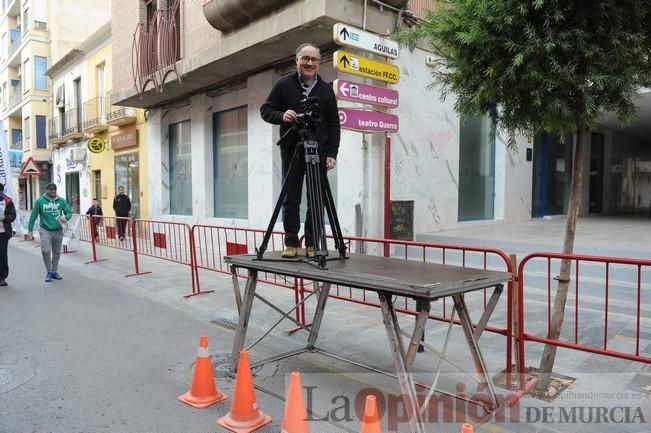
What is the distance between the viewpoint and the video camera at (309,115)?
4.05 metres

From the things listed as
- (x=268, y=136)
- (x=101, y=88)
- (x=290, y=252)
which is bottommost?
(x=290, y=252)

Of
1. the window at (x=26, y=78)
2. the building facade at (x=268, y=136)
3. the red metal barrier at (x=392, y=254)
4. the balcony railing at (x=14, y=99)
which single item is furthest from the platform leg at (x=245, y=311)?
the balcony railing at (x=14, y=99)

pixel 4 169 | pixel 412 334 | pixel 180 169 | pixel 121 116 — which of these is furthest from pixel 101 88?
pixel 412 334

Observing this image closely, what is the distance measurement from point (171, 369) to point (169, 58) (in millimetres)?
10681

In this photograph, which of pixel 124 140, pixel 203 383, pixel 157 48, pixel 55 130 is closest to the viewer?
pixel 203 383

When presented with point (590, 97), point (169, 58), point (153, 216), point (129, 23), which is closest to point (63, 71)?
point (129, 23)

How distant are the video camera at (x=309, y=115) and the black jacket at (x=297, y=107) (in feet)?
0.55

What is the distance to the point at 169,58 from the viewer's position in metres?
13.1

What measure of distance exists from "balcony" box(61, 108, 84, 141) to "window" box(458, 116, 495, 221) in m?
17.5

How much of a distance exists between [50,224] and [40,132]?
2466 centimetres

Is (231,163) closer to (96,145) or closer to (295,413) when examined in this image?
(96,145)

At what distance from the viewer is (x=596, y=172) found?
1962cm

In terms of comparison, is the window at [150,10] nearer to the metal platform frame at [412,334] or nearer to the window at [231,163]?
the window at [231,163]

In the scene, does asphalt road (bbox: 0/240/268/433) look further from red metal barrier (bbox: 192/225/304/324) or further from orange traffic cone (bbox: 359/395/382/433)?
orange traffic cone (bbox: 359/395/382/433)
